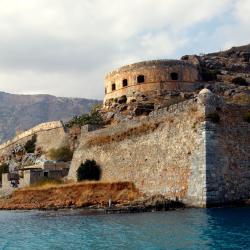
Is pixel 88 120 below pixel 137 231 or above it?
above

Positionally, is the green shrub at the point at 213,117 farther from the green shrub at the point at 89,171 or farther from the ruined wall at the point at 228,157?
the green shrub at the point at 89,171

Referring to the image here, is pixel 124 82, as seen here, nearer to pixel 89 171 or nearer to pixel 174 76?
pixel 174 76

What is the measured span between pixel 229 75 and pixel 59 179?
31.0m

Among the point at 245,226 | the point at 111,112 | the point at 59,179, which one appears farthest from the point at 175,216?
the point at 111,112

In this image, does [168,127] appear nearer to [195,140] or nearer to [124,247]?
[195,140]

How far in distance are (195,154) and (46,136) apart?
122 feet

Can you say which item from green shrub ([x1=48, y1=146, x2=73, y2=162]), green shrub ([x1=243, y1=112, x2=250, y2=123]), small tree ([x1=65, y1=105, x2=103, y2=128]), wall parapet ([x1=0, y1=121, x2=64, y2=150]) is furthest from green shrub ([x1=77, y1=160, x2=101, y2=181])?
wall parapet ([x1=0, y1=121, x2=64, y2=150])

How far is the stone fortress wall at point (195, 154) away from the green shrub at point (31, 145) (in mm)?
30745

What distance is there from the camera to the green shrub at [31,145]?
212ft

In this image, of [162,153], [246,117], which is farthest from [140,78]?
[246,117]

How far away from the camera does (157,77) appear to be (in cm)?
5688

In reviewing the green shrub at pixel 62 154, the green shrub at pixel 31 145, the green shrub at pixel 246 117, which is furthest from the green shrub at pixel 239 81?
the green shrub at pixel 246 117

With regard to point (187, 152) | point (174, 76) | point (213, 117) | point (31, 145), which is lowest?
point (187, 152)

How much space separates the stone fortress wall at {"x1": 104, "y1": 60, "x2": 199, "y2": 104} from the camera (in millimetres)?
56781
